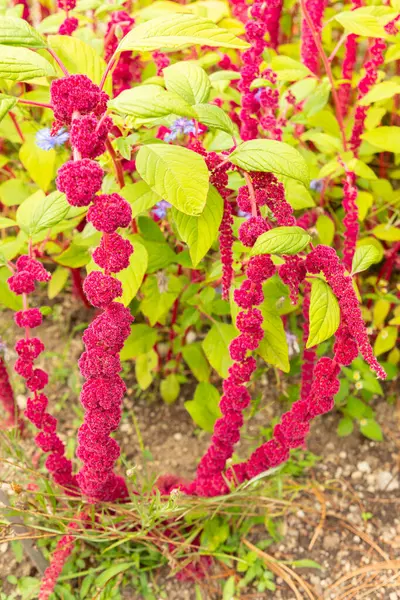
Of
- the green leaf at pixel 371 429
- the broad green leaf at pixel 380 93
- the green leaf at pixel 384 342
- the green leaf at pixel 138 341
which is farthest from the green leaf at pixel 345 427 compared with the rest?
the broad green leaf at pixel 380 93

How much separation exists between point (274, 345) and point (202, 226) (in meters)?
0.34

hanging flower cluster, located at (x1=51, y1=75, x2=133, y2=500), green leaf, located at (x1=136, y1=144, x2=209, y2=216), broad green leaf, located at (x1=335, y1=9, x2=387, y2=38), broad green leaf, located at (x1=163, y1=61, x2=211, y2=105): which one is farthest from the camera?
broad green leaf, located at (x1=335, y1=9, x2=387, y2=38)

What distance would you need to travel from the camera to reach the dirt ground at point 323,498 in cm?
150

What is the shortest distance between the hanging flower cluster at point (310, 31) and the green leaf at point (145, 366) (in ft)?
3.00

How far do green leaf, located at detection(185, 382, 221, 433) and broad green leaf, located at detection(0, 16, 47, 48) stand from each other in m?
0.98

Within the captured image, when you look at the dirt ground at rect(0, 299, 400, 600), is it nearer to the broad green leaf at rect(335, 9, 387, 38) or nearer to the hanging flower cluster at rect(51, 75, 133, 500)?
the hanging flower cluster at rect(51, 75, 133, 500)

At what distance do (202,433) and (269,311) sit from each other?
662 millimetres

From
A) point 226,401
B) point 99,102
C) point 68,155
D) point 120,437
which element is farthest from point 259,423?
point 99,102

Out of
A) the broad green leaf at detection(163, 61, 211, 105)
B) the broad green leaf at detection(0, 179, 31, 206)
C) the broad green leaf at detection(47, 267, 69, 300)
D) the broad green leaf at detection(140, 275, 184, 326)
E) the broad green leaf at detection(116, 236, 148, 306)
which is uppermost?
the broad green leaf at detection(163, 61, 211, 105)

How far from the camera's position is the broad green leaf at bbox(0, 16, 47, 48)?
879 mm

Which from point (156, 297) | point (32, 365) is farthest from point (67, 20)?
point (32, 365)

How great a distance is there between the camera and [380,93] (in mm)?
1413

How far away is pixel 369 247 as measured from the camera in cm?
112

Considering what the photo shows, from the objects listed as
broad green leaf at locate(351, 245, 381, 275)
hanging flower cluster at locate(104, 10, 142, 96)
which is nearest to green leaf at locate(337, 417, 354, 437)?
broad green leaf at locate(351, 245, 381, 275)
